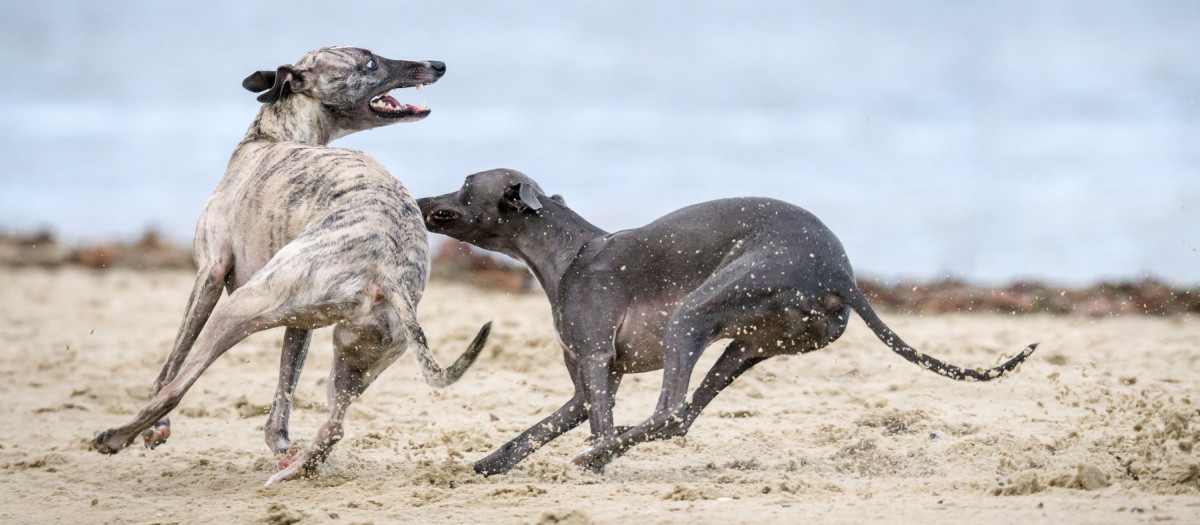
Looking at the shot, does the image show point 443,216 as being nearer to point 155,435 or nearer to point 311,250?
point 311,250

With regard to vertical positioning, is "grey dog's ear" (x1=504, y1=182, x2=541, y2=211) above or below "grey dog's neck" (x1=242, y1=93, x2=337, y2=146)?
below

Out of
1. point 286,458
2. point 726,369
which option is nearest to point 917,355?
point 726,369

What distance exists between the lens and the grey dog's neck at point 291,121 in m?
6.46

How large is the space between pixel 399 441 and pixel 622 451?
78.2 inches

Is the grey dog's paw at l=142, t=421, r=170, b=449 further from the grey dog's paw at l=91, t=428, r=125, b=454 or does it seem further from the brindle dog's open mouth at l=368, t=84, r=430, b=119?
the brindle dog's open mouth at l=368, t=84, r=430, b=119

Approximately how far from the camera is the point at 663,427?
5.11 m

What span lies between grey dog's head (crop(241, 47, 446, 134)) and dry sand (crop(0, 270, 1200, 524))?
1974 millimetres

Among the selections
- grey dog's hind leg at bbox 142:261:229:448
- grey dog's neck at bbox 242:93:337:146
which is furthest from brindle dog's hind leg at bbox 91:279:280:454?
grey dog's neck at bbox 242:93:337:146

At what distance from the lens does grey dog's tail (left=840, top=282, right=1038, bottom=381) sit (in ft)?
16.7

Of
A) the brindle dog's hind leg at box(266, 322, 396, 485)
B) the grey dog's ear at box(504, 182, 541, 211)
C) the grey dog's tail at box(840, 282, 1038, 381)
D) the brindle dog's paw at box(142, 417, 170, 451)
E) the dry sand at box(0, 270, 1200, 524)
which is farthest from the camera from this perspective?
the grey dog's ear at box(504, 182, 541, 211)

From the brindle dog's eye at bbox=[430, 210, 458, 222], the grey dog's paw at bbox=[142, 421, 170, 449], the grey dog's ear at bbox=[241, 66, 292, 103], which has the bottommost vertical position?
the grey dog's paw at bbox=[142, 421, 170, 449]

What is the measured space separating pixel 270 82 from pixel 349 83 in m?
0.46

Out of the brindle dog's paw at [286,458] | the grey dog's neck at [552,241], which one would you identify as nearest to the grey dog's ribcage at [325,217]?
the grey dog's neck at [552,241]

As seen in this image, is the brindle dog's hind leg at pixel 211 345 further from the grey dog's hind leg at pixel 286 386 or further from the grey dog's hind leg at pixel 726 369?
the grey dog's hind leg at pixel 726 369
